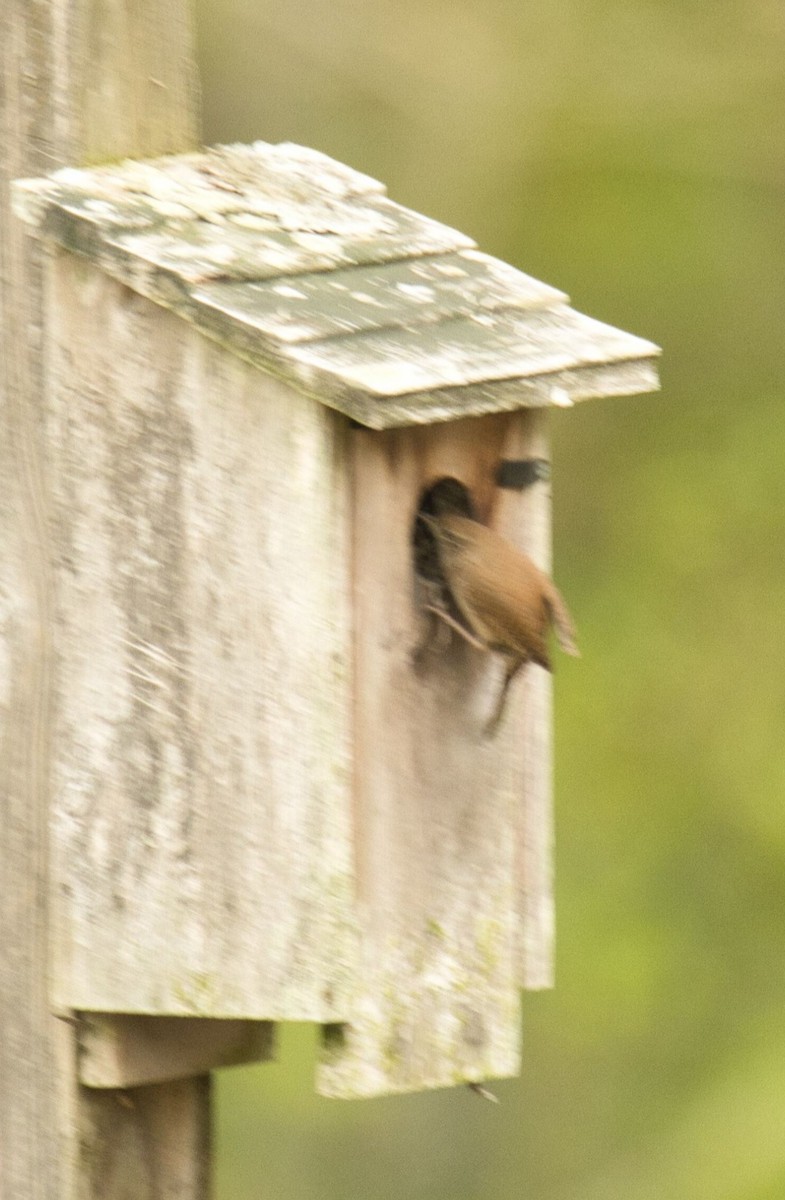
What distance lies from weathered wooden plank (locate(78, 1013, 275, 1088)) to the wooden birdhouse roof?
838 mm

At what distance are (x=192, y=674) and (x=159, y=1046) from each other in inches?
20.0

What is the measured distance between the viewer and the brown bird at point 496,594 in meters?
2.57

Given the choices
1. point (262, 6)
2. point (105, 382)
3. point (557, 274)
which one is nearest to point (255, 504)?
point (105, 382)

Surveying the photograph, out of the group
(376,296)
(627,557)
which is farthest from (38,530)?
(627,557)

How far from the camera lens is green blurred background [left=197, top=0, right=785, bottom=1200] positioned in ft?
19.9

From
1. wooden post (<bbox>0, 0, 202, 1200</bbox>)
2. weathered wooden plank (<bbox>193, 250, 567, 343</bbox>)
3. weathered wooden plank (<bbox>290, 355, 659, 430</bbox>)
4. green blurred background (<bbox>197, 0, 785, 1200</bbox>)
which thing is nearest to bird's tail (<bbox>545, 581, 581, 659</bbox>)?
weathered wooden plank (<bbox>290, 355, 659, 430</bbox>)

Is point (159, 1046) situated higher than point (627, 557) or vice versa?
point (627, 557)

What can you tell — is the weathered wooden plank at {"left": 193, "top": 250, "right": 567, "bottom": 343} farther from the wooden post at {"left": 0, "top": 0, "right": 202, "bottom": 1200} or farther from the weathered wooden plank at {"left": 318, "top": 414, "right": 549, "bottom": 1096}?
the wooden post at {"left": 0, "top": 0, "right": 202, "bottom": 1200}

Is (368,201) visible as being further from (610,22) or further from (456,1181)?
(456,1181)

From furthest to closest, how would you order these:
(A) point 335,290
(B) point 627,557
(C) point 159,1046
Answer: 1. (B) point 627,557
2. (C) point 159,1046
3. (A) point 335,290

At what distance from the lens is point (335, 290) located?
2.56 m

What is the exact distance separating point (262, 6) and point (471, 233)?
94 cm

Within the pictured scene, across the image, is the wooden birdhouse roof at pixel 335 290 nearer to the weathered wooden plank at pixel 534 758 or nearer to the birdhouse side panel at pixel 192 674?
the birdhouse side panel at pixel 192 674

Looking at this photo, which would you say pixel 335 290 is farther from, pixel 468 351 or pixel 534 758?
pixel 534 758
